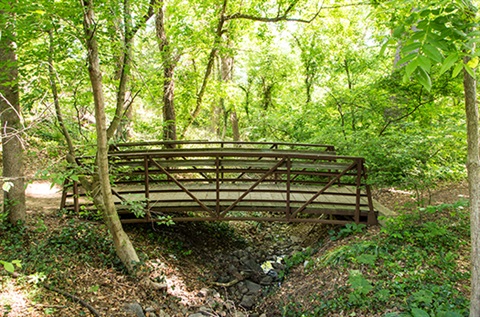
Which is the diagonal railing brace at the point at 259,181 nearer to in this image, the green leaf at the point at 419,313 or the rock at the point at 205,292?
the rock at the point at 205,292

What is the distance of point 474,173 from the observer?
349cm

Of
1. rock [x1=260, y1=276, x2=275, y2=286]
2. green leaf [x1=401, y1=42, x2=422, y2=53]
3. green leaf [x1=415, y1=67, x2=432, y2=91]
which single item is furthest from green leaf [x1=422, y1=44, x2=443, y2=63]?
rock [x1=260, y1=276, x2=275, y2=286]

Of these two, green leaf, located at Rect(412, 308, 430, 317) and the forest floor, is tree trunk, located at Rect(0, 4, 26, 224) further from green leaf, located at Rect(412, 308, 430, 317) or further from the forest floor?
green leaf, located at Rect(412, 308, 430, 317)

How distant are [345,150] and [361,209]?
2962mm

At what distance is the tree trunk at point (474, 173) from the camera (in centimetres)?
341

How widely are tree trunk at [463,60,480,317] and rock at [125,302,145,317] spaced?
4.46m

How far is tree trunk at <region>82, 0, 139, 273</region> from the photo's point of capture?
4609 millimetres

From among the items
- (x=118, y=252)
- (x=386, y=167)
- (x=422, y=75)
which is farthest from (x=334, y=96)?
(x=422, y=75)

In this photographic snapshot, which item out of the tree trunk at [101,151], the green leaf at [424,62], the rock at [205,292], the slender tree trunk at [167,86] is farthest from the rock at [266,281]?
the green leaf at [424,62]

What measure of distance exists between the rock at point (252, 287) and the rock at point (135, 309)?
2.49m

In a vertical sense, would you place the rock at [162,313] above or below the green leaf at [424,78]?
below

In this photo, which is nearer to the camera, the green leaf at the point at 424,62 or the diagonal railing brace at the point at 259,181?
the green leaf at the point at 424,62

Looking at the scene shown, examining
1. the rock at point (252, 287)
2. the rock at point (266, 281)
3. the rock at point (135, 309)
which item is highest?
the rock at point (135, 309)

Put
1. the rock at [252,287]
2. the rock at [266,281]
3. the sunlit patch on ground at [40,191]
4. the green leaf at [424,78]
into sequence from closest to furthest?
1. the green leaf at [424,78]
2. the rock at [252,287]
3. the rock at [266,281]
4. the sunlit patch on ground at [40,191]
